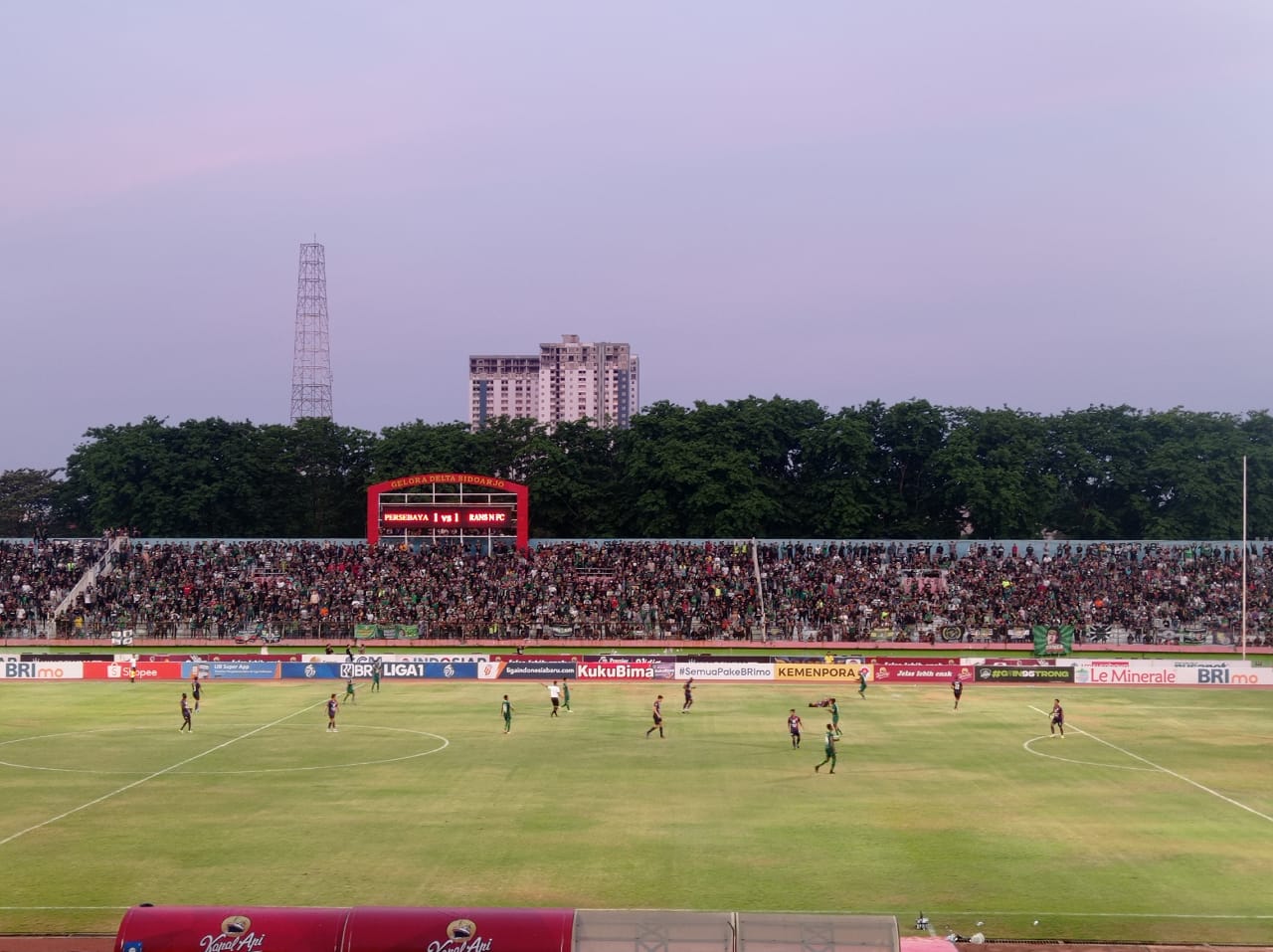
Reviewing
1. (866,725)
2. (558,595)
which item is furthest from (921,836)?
(558,595)

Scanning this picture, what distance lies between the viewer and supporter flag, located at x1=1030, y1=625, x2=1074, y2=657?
253 ft

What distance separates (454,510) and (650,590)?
56.6 feet

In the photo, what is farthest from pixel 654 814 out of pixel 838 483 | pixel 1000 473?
pixel 1000 473

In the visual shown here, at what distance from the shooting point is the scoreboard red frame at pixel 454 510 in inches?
3649

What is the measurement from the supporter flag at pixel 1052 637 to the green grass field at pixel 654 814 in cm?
2036

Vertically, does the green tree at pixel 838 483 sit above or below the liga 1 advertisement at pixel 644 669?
above

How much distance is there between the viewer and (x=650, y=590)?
87125 millimetres

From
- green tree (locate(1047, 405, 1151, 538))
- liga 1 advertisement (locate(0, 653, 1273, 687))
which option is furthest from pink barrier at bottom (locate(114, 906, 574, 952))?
green tree (locate(1047, 405, 1151, 538))

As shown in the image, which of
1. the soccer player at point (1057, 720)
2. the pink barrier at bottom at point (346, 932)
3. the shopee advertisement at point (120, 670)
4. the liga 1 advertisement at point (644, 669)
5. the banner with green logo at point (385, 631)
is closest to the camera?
the pink barrier at bottom at point (346, 932)

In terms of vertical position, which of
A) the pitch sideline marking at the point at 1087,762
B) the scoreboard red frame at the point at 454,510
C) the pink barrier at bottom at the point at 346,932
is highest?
the scoreboard red frame at the point at 454,510

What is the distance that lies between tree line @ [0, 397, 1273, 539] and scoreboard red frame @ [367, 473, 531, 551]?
17.6 meters

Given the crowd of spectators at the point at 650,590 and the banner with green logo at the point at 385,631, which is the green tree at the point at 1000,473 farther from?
the banner with green logo at the point at 385,631

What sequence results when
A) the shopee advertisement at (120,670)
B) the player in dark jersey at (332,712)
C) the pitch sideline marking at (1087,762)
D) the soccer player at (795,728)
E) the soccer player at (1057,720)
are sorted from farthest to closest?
the shopee advertisement at (120,670) < the player in dark jersey at (332,712) < the soccer player at (1057,720) < the soccer player at (795,728) < the pitch sideline marking at (1087,762)

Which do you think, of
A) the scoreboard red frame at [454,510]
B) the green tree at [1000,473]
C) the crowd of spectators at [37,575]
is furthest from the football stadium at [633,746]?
the green tree at [1000,473]
